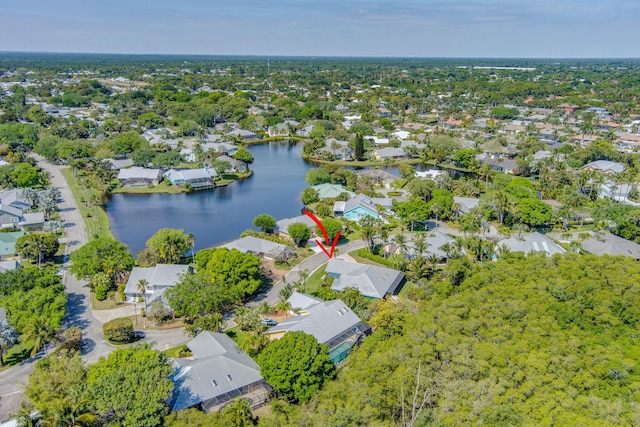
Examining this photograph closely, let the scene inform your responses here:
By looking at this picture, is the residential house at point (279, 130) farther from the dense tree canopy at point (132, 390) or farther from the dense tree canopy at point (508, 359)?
the dense tree canopy at point (132, 390)

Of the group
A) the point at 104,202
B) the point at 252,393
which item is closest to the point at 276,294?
the point at 252,393

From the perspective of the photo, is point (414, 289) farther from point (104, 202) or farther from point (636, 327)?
point (104, 202)

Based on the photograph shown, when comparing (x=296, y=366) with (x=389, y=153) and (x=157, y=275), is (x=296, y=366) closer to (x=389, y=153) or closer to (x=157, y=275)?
(x=157, y=275)

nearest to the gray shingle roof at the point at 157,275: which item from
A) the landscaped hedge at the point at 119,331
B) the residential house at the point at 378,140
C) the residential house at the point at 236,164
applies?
the landscaped hedge at the point at 119,331

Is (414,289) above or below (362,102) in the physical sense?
below

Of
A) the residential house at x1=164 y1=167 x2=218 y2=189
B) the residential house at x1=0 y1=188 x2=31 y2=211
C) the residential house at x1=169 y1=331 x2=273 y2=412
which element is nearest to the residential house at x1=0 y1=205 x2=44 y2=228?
the residential house at x1=0 y1=188 x2=31 y2=211
